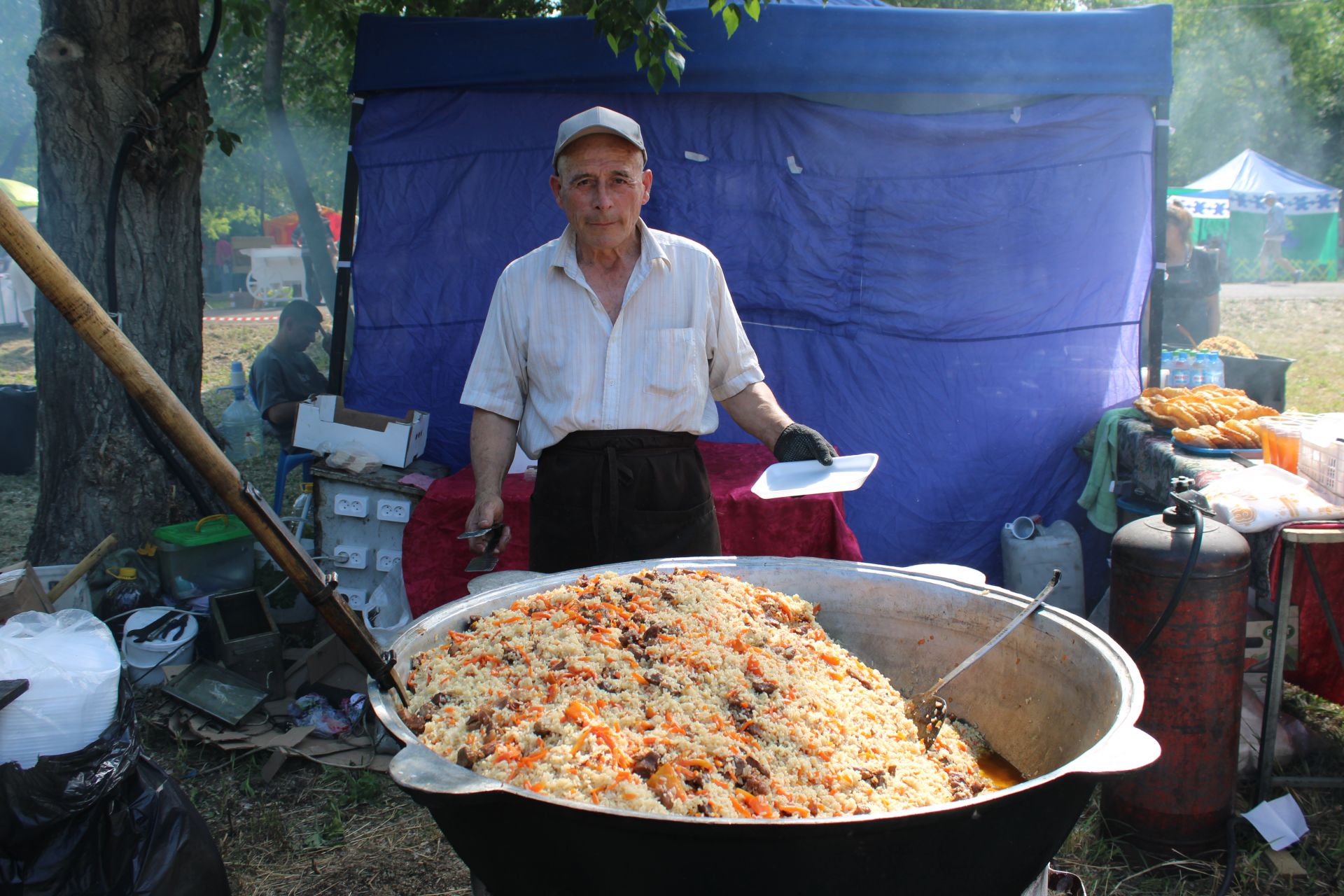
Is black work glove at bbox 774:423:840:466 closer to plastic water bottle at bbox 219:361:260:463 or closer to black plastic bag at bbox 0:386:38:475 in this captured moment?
plastic water bottle at bbox 219:361:260:463

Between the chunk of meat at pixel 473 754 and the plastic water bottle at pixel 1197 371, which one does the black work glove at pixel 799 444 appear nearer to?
the chunk of meat at pixel 473 754

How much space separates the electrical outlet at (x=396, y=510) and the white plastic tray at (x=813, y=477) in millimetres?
3180

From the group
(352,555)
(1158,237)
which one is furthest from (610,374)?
(1158,237)

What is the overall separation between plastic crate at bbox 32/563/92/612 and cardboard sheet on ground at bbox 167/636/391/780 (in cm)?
71

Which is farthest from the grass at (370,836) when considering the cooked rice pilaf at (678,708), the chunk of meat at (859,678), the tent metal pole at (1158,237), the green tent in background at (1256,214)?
the green tent in background at (1256,214)

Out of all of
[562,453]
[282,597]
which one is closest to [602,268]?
[562,453]

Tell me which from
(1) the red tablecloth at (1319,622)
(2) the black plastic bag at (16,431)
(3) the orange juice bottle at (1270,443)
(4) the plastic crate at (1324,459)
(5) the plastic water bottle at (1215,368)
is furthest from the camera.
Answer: (2) the black plastic bag at (16,431)

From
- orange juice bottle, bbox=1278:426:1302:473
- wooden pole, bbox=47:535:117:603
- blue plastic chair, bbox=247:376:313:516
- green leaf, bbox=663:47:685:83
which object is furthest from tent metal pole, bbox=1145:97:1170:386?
wooden pole, bbox=47:535:117:603

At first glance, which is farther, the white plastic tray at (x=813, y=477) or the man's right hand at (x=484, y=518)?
the man's right hand at (x=484, y=518)

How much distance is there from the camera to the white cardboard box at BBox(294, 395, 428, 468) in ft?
16.9

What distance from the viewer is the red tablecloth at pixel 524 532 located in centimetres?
448

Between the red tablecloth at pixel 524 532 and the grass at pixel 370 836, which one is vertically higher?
the red tablecloth at pixel 524 532

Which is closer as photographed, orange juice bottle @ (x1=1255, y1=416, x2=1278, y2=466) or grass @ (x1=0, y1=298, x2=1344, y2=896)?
grass @ (x1=0, y1=298, x2=1344, y2=896)

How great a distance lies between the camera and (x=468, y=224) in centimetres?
547
